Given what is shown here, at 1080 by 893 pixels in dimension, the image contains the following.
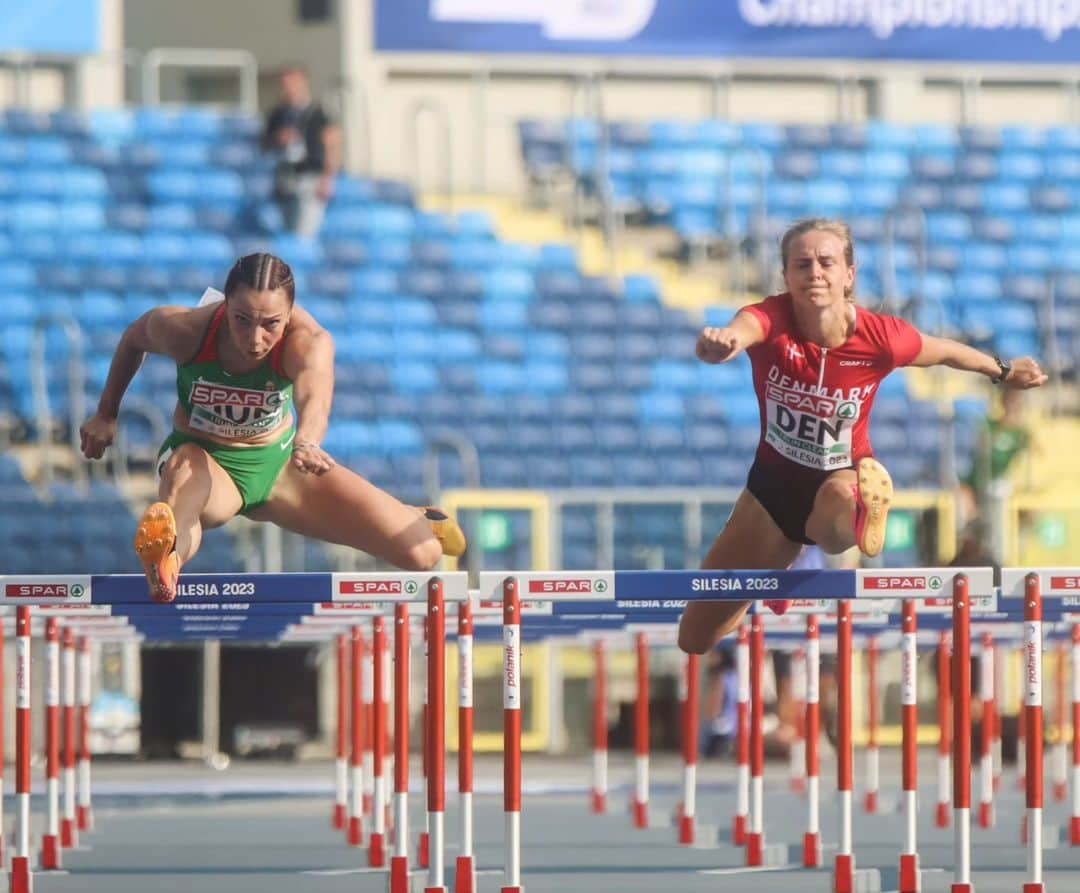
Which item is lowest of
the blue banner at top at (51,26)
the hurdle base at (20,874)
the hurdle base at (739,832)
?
the hurdle base at (739,832)

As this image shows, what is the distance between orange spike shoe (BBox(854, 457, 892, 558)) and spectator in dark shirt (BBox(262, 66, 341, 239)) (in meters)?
12.2

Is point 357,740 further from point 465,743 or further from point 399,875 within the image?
point 465,743

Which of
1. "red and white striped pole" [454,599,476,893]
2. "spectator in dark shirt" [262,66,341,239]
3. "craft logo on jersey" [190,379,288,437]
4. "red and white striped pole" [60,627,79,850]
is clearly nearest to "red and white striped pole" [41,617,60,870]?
"red and white striped pole" [60,627,79,850]

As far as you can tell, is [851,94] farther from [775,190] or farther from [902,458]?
[902,458]

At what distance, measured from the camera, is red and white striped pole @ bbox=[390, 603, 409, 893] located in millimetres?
8219

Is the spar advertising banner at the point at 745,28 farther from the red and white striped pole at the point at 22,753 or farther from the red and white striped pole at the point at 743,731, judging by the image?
the red and white striped pole at the point at 22,753

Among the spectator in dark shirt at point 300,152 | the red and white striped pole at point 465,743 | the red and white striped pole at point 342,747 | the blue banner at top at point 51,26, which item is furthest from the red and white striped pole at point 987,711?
the blue banner at top at point 51,26

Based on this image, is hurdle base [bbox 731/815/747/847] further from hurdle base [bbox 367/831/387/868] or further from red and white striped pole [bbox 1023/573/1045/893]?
red and white striped pole [bbox 1023/573/1045/893]

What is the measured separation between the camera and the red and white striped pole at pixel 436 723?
780cm

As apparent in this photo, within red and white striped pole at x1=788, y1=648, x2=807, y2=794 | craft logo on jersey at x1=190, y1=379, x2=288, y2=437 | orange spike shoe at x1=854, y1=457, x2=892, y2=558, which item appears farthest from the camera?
red and white striped pole at x1=788, y1=648, x2=807, y2=794

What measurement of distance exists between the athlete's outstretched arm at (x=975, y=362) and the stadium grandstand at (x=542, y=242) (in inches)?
266

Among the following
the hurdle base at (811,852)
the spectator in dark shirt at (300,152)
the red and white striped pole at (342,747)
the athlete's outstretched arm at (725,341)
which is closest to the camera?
the athlete's outstretched arm at (725,341)

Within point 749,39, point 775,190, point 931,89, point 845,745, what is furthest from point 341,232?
point 845,745

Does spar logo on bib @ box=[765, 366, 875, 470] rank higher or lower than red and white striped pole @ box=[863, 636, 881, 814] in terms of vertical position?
higher
